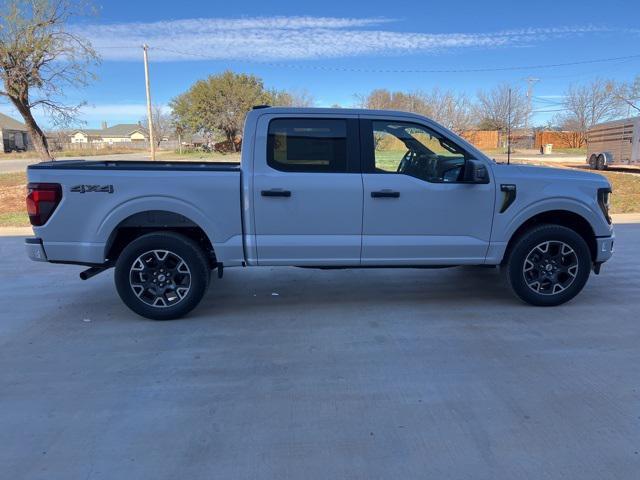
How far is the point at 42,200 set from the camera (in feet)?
14.5

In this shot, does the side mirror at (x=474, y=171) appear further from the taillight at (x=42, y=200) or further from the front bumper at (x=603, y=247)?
the taillight at (x=42, y=200)

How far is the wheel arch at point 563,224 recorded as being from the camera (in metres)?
4.97

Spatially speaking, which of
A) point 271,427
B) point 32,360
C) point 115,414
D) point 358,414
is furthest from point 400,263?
point 32,360

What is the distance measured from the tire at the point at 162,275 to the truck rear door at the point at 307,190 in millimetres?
635

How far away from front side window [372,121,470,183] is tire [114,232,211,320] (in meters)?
2.00

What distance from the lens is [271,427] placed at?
117 inches

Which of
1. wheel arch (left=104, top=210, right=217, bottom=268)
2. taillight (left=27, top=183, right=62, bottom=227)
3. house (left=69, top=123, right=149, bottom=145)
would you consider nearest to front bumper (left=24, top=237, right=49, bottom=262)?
taillight (left=27, top=183, right=62, bottom=227)

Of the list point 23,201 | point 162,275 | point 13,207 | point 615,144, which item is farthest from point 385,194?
point 615,144

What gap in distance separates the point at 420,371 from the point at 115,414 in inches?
83.3

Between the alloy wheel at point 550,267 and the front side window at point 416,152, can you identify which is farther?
the alloy wheel at point 550,267

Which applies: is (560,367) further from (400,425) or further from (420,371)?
(400,425)

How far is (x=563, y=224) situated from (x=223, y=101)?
4385 cm

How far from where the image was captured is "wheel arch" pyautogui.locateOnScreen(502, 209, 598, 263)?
497 cm

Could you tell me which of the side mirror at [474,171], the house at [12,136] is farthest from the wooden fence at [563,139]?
the house at [12,136]
